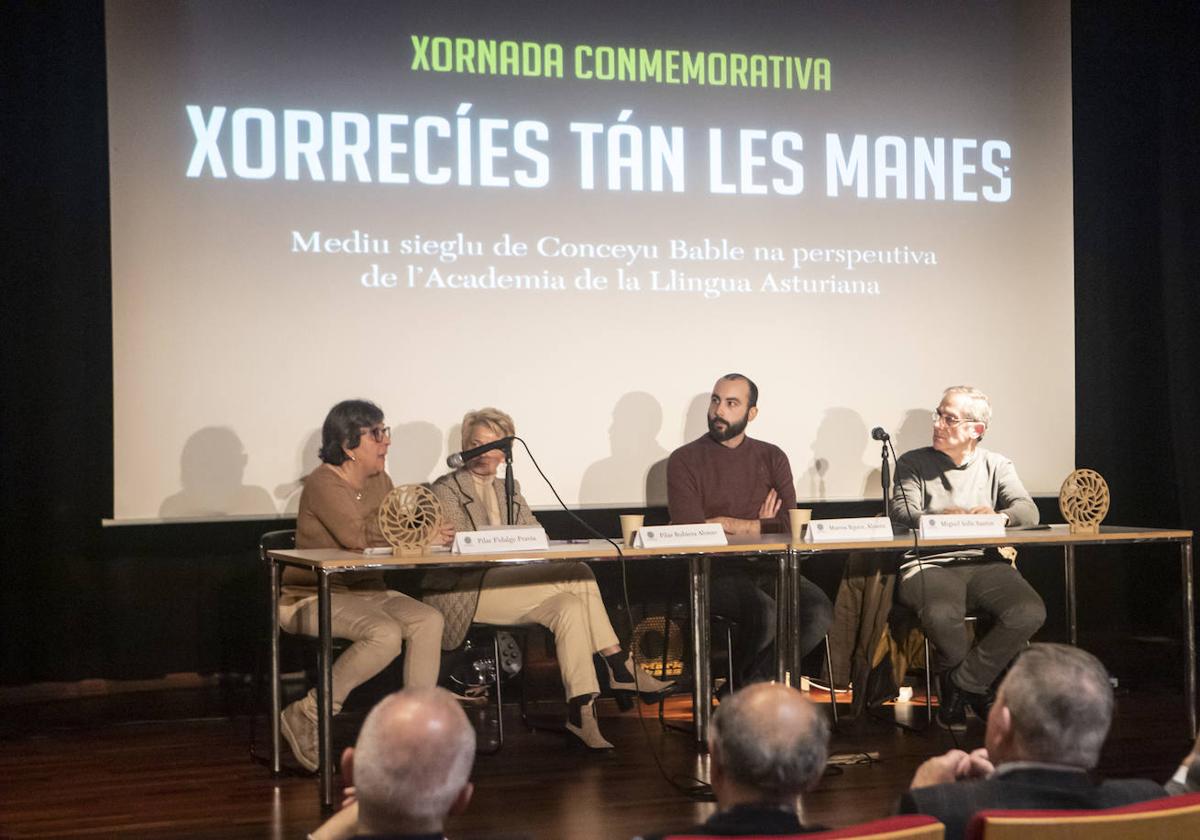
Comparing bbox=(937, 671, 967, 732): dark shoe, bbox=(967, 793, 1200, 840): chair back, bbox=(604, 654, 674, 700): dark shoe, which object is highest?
bbox=(967, 793, 1200, 840): chair back

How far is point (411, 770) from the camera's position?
4.97 ft

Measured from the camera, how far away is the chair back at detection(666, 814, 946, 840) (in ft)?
4.77

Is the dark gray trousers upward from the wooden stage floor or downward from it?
upward

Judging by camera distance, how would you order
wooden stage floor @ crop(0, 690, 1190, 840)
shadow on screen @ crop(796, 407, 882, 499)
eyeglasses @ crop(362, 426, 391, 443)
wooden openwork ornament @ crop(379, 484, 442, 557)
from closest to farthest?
wooden stage floor @ crop(0, 690, 1190, 840) < wooden openwork ornament @ crop(379, 484, 442, 557) < eyeglasses @ crop(362, 426, 391, 443) < shadow on screen @ crop(796, 407, 882, 499)

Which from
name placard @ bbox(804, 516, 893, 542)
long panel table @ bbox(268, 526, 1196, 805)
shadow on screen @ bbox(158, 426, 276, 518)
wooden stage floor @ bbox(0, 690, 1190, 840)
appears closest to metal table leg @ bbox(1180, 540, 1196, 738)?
long panel table @ bbox(268, 526, 1196, 805)

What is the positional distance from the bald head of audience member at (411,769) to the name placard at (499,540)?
212 centimetres

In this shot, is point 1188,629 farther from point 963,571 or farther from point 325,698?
point 325,698

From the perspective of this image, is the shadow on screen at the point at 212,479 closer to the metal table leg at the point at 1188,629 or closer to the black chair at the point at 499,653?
the black chair at the point at 499,653

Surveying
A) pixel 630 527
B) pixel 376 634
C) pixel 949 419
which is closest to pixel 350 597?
pixel 376 634

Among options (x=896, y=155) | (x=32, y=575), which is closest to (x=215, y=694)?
(x=32, y=575)

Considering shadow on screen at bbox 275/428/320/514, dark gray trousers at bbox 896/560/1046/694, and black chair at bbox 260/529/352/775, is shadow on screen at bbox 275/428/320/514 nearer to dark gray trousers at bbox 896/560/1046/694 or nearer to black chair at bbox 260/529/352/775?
black chair at bbox 260/529/352/775

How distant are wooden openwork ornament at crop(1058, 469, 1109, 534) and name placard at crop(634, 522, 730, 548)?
45.1 inches

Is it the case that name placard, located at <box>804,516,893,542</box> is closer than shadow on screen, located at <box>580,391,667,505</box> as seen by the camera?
Yes

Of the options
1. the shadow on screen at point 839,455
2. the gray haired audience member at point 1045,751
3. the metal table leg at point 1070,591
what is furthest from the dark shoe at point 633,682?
the gray haired audience member at point 1045,751
